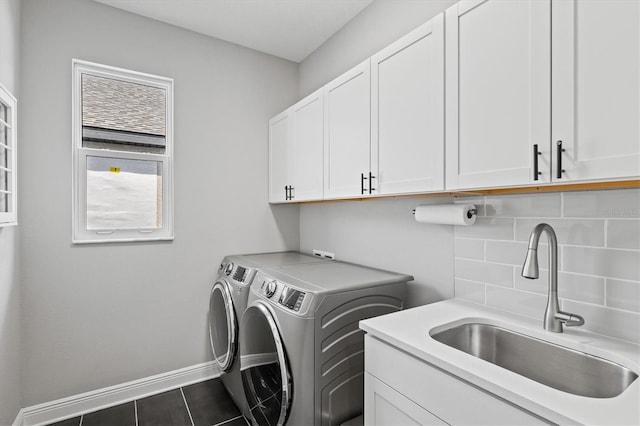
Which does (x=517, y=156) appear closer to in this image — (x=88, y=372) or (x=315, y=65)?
(x=315, y=65)

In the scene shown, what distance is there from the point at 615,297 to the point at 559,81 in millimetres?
767

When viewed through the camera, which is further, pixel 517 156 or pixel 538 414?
pixel 517 156

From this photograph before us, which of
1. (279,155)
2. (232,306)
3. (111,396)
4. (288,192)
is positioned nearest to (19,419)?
(111,396)

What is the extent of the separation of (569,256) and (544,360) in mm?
399

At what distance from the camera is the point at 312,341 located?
1.50 metres

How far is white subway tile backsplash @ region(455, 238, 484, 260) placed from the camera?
1.58 meters

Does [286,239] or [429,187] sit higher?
[429,187]

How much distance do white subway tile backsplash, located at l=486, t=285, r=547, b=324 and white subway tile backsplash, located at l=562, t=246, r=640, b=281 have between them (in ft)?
0.57

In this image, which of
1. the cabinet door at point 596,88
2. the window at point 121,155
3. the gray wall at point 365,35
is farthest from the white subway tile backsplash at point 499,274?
the window at point 121,155

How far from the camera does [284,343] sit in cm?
157

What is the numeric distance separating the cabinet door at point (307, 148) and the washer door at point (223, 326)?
87cm

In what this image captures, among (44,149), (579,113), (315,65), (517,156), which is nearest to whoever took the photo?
(579,113)

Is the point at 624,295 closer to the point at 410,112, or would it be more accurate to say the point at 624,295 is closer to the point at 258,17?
the point at 410,112

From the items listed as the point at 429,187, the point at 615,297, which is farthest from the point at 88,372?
the point at 615,297
